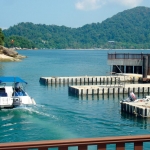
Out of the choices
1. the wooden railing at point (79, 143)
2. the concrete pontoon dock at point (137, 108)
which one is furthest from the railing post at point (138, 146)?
the concrete pontoon dock at point (137, 108)

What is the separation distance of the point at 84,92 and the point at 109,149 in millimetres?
23292

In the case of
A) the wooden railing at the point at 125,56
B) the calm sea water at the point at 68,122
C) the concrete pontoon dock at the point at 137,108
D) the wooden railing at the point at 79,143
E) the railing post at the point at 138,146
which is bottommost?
the calm sea water at the point at 68,122

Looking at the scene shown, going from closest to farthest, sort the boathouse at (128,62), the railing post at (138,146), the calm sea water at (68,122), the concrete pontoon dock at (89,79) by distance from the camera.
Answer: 1. the railing post at (138,146)
2. the calm sea water at (68,122)
3. the concrete pontoon dock at (89,79)
4. the boathouse at (128,62)

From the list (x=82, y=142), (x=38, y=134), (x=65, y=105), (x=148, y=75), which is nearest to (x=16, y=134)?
(x=38, y=134)

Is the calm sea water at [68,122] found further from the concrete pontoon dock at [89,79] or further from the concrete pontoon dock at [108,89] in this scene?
the concrete pontoon dock at [89,79]

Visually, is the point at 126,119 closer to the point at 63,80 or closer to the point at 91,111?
the point at 91,111

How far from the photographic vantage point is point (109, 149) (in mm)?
19672

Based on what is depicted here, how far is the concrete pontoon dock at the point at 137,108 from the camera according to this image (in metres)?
29.1

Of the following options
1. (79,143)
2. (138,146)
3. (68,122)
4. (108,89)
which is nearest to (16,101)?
(68,122)

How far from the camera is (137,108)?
30.2 m

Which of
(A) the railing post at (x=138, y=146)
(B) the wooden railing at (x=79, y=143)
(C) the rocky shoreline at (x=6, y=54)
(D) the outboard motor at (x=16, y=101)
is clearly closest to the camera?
(B) the wooden railing at (x=79, y=143)

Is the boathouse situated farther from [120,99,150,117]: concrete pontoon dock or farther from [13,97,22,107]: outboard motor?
[13,97,22,107]: outboard motor

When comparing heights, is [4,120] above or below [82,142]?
below

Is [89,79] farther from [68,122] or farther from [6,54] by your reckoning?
[6,54]
